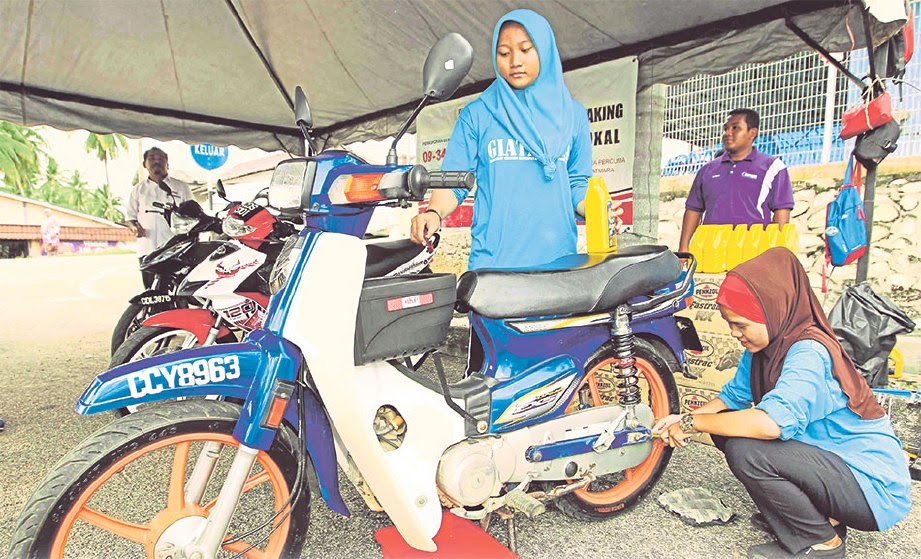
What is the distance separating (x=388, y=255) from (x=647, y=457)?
5.91 ft

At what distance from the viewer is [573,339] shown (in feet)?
6.27

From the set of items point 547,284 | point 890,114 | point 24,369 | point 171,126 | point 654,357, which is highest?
point 171,126

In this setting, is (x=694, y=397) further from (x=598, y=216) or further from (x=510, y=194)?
(x=510, y=194)

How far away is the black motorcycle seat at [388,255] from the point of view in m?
3.02

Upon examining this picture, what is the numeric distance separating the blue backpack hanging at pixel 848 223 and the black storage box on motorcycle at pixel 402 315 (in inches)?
87.5

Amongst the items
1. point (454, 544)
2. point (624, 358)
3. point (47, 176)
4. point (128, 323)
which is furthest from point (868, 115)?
point (47, 176)

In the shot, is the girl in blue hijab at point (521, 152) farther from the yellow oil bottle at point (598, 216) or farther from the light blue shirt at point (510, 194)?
the yellow oil bottle at point (598, 216)

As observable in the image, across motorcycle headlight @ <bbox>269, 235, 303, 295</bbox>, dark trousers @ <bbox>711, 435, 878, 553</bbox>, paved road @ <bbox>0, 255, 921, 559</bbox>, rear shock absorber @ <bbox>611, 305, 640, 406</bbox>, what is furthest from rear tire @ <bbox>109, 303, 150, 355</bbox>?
dark trousers @ <bbox>711, 435, 878, 553</bbox>

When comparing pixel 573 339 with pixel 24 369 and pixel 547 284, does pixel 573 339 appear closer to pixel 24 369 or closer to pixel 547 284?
pixel 547 284

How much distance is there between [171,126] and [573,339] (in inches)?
180

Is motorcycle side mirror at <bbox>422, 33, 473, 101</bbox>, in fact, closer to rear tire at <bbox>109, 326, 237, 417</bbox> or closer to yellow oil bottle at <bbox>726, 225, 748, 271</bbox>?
rear tire at <bbox>109, 326, 237, 417</bbox>

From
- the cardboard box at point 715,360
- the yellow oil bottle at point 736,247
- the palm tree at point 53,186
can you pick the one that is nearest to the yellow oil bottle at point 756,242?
the yellow oil bottle at point 736,247

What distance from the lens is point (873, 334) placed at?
2.51m

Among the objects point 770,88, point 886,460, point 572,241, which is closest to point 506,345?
point 572,241
